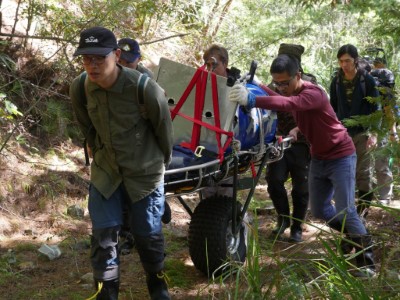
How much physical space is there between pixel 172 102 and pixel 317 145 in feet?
4.36

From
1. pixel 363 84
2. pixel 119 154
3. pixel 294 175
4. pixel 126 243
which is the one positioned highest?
pixel 363 84

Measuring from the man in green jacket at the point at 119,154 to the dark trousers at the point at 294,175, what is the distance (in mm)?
2582

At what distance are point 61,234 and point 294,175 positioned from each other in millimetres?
2618

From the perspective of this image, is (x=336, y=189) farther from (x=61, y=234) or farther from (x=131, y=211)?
(x=61, y=234)

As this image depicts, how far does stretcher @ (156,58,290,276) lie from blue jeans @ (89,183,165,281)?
1.76ft

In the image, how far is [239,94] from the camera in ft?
15.1

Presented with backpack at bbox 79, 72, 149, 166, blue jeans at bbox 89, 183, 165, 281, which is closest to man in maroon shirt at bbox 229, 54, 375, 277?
backpack at bbox 79, 72, 149, 166

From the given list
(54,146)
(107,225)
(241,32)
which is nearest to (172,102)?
(107,225)

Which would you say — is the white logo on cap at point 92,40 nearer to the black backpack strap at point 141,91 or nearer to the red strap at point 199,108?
the black backpack strap at point 141,91

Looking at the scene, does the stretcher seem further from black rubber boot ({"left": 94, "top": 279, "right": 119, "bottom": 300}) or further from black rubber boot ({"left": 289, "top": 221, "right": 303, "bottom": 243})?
black rubber boot ({"left": 289, "top": 221, "right": 303, "bottom": 243})

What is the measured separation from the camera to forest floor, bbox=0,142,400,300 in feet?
16.2

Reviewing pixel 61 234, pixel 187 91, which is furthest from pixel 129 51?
pixel 61 234

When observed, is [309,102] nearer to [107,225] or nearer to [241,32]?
[107,225]

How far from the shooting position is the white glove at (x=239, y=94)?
15.0ft
